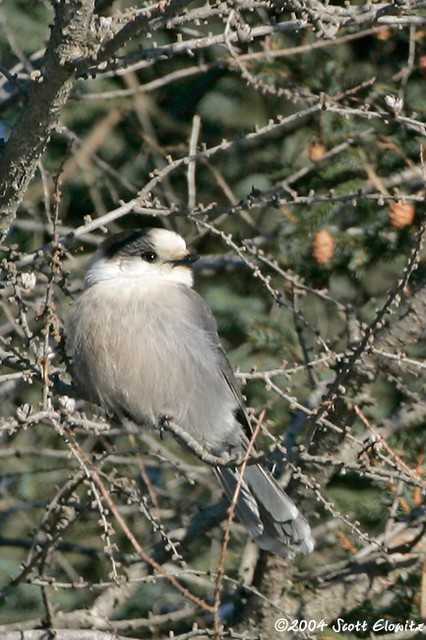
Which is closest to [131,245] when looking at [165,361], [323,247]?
[165,361]

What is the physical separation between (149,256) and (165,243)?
85mm

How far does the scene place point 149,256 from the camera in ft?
16.1

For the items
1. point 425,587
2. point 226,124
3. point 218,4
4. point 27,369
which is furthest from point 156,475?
point 218,4

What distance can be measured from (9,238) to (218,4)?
260cm

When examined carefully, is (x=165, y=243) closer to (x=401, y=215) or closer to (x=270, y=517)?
(x=401, y=215)

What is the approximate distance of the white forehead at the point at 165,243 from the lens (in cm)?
490

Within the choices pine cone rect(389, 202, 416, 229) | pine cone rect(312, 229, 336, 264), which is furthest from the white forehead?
pine cone rect(389, 202, 416, 229)

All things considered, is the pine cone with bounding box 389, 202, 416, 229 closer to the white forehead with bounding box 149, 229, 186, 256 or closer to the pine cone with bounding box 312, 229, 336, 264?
the pine cone with bounding box 312, 229, 336, 264

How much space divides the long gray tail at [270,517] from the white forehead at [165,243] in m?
0.92

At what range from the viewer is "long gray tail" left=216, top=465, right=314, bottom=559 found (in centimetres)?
450

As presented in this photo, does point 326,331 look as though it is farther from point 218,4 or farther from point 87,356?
point 218,4

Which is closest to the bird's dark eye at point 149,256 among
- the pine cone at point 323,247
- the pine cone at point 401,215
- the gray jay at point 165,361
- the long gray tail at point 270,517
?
the gray jay at point 165,361

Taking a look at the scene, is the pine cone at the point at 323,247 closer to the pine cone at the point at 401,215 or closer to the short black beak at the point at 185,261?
the pine cone at the point at 401,215

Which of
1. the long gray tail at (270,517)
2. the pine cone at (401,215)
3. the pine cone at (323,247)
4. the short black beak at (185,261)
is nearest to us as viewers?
the long gray tail at (270,517)
